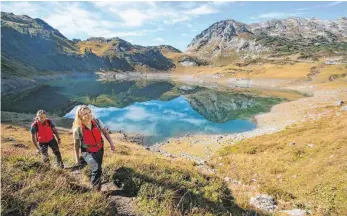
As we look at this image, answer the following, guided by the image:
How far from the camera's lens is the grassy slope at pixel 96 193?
6.63 metres

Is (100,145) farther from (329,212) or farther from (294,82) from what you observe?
(294,82)

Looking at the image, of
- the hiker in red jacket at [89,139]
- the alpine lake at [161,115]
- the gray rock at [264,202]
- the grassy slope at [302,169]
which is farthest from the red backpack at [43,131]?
the alpine lake at [161,115]

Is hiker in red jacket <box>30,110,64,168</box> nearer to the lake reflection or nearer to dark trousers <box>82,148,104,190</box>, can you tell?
dark trousers <box>82,148,104,190</box>

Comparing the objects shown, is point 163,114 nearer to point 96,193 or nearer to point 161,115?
point 161,115

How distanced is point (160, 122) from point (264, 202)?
5755 centimetres

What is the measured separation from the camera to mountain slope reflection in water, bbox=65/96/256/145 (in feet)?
203

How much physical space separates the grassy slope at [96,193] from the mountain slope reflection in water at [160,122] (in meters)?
41.6

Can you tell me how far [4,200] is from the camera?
625cm

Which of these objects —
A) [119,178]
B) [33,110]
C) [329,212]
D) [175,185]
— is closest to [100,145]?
[119,178]

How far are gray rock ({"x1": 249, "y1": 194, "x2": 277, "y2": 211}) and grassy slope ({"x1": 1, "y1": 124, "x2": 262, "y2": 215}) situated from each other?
69.6 inches

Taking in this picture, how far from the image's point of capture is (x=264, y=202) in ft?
48.3

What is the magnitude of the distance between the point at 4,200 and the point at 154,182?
5259 mm

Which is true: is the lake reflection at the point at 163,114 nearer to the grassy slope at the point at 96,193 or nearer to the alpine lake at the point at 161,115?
the alpine lake at the point at 161,115

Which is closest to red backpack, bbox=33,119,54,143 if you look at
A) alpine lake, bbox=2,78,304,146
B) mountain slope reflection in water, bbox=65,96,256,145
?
alpine lake, bbox=2,78,304,146
